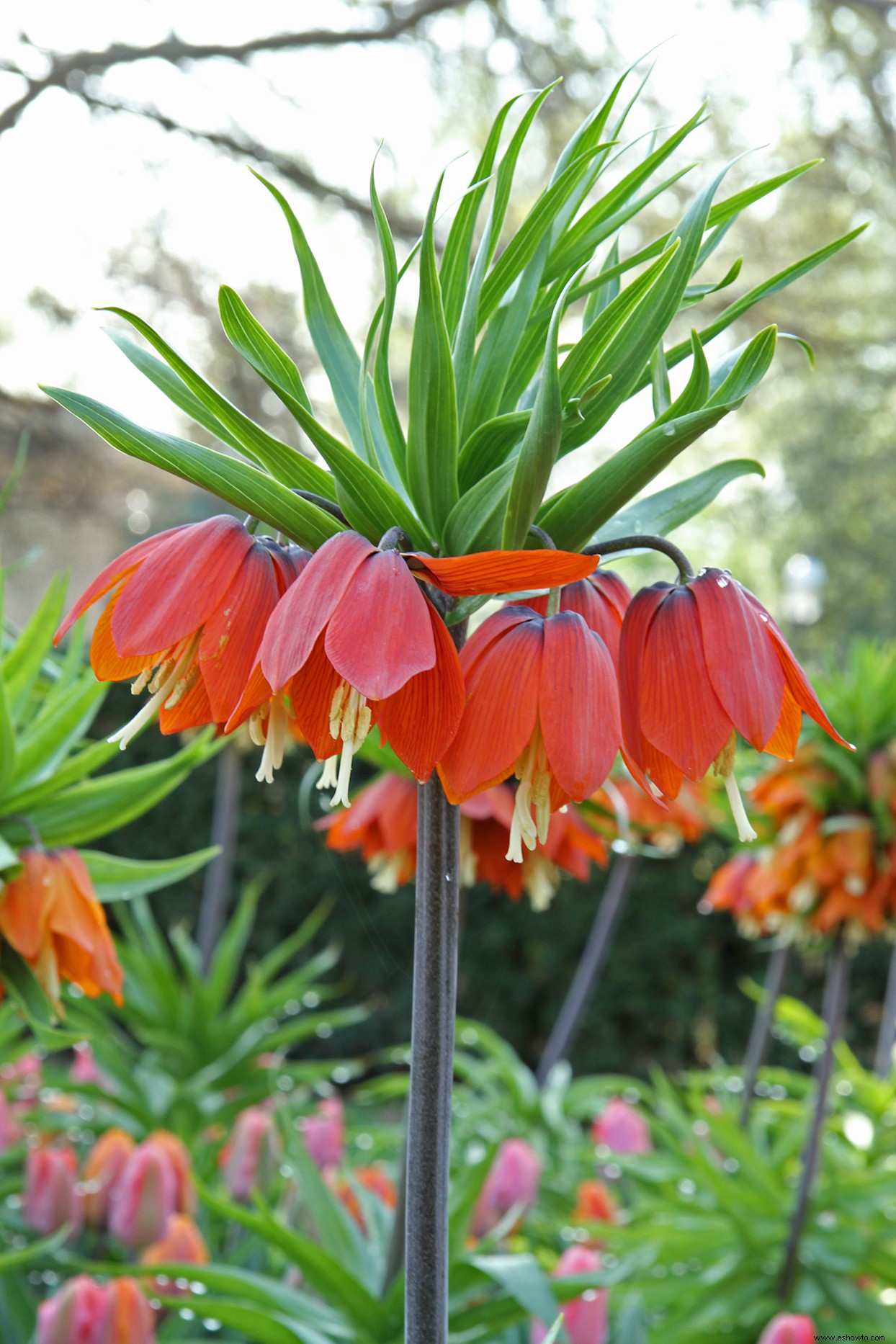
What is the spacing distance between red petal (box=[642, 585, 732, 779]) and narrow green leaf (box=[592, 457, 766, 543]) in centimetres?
12

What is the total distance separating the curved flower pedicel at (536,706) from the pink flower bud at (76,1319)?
86 cm

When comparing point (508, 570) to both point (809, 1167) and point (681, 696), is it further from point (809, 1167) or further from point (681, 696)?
point (809, 1167)

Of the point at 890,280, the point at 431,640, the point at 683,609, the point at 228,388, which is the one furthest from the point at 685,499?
the point at 890,280

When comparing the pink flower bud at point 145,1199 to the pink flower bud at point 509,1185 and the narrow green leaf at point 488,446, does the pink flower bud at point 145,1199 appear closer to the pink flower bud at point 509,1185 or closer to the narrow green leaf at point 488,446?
the pink flower bud at point 509,1185

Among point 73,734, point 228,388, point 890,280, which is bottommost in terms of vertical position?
point 73,734

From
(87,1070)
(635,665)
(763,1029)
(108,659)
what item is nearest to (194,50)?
(87,1070)

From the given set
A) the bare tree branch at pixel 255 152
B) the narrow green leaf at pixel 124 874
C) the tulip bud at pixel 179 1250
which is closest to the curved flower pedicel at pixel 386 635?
the narrow green leaf at pixel 124 874

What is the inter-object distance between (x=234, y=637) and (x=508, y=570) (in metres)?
0.16

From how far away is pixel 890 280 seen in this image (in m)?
8.90

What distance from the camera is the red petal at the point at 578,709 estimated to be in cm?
58

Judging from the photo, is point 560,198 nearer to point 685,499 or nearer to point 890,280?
point 685,499

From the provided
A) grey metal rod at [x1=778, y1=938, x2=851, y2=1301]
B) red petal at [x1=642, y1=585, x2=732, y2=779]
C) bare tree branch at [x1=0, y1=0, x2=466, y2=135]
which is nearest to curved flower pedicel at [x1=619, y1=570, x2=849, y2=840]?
red petal at [x1=642, y1=585, x2=732, y2=779]

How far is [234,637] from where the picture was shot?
62 centimetres

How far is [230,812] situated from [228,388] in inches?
122
